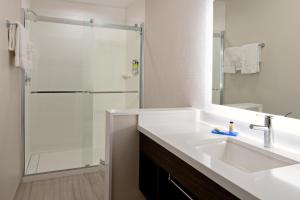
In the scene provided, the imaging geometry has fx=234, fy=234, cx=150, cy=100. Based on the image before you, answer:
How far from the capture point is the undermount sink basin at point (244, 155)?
3.87ft

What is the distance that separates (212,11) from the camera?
191 centimetres

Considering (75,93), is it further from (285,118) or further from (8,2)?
(285,118)

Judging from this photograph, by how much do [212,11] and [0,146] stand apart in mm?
1979

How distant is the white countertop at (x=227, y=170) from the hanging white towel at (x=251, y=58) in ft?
1.42

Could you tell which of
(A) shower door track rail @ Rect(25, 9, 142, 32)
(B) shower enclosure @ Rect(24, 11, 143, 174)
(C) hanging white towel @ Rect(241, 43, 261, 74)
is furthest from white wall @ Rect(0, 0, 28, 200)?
(C) hanging white towel @ Rect(241, 43, 261, 74)

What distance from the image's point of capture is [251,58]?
1.49 m

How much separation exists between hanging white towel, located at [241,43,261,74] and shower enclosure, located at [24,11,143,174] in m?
1.84

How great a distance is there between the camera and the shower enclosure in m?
3.04

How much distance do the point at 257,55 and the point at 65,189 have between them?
88.4 inches

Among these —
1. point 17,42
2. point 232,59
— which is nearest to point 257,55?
point 232,59

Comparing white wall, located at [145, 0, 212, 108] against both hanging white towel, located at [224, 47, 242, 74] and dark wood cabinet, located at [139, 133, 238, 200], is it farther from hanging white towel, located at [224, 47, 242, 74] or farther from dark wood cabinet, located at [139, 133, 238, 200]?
dark wood cabinet, located at [139, 133, 238, 200]

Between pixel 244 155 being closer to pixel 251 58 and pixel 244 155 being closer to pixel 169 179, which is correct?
pixel 169 179

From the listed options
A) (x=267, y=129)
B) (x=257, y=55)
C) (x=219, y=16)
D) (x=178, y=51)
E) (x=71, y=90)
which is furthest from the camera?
(x=71, y=90)

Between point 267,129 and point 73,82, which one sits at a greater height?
point 73,82
